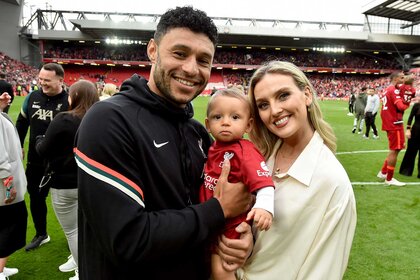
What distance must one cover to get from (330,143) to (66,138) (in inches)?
108

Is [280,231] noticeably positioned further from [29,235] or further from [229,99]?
[29,235]

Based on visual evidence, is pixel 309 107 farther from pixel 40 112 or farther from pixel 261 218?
pixel 40 112

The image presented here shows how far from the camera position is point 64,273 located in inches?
164

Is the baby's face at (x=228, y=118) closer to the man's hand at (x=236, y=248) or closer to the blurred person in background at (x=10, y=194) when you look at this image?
the man's hand at (x=236, y=248)

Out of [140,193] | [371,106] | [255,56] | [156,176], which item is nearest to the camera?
[140,193]

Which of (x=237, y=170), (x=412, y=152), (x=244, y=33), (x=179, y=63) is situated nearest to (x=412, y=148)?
(x=412, y=152)

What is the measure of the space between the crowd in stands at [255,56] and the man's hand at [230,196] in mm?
59171

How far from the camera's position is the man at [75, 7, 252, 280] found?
1.39m

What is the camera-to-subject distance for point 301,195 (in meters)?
1.81

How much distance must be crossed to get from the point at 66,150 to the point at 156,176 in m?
2.51

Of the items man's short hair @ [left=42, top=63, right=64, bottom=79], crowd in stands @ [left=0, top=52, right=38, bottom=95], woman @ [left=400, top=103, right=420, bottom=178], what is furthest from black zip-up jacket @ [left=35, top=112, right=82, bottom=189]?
crowd in stands @ [left=0, top=52, right=38, bottom=95]

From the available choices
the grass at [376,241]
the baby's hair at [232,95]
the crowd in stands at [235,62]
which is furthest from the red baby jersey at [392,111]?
the crowd in stands at [235,62]

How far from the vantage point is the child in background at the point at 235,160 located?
1785 millimetres

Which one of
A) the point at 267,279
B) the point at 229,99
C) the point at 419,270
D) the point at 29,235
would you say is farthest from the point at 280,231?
the point at 29,235
